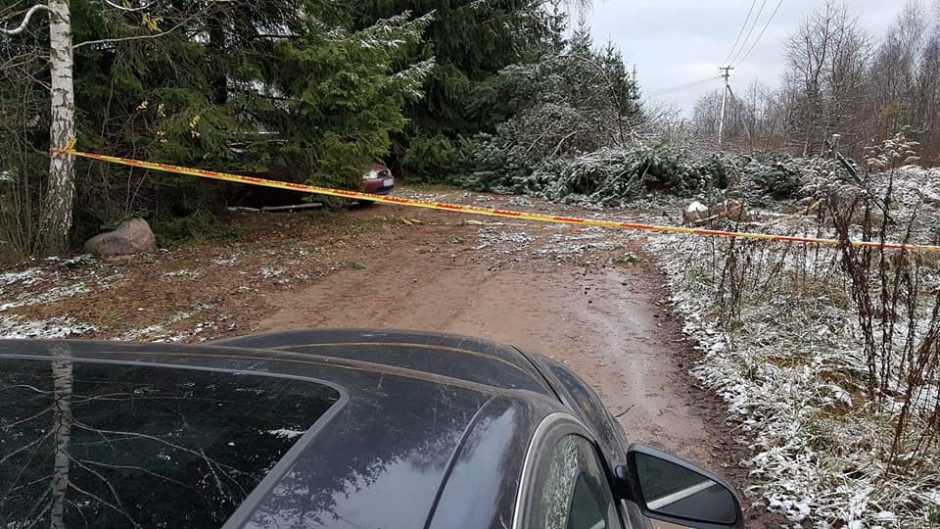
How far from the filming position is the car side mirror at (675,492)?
5.31 ft

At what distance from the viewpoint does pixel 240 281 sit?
6938 millimetres

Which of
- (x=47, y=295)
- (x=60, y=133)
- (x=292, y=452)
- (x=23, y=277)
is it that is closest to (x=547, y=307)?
(x=292, y=452)

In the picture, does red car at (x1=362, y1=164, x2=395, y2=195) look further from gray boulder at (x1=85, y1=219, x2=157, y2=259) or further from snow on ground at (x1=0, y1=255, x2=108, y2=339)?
snow on ground at (x1=0, y1=255, x2=108, y2=339)

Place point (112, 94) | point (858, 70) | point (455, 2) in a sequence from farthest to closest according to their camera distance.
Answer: point (858, 70)
point (455, 2)
point (112, 94)

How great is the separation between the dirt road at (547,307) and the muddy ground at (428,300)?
18 millimetres

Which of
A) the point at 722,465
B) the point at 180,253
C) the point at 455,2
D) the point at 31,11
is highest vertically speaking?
the point at 455,2

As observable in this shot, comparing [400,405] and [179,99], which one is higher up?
[179,99]

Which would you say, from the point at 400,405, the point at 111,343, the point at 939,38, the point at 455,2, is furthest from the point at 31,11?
the point at 939,38

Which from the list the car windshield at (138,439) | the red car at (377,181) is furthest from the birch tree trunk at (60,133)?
the car windshield at (138,439)

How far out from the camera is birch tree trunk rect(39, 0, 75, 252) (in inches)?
272

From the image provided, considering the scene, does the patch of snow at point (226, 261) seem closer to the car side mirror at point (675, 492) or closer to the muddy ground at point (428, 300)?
the muddy ground at point (428, 300)

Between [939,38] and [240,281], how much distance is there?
41.9 metres

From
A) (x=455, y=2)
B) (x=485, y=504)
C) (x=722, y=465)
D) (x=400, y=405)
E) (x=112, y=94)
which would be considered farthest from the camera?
(x=455, y=2)

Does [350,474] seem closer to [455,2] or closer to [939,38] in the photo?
[455,2]
